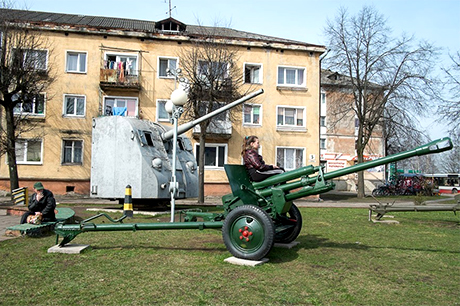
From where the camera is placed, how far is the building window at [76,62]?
1083 inches

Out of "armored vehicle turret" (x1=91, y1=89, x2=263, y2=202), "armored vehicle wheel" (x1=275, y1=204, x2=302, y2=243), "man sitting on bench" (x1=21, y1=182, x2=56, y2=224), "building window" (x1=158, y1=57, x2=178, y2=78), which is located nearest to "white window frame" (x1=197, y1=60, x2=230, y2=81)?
"building window" (x1=158, y1=57, x2=178, y2=78)

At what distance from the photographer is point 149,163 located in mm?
13164

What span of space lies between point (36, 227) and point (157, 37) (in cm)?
2287

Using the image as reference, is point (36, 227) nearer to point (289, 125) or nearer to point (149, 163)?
Result: point (149, 163)

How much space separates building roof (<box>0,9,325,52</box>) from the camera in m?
26.9

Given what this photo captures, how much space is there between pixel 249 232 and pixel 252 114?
24.0 meters

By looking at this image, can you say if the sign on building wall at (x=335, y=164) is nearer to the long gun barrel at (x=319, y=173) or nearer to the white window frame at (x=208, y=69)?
the white window frame at (x=208, y=69)

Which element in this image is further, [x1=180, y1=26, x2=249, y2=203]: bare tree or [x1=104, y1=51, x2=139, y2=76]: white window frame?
[x1=104, y1=51, x2=139, y2=76]: white window frame

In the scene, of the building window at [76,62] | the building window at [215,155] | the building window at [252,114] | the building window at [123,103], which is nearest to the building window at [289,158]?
the building window at [252,114]

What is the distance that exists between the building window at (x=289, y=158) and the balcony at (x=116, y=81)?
10.9 m

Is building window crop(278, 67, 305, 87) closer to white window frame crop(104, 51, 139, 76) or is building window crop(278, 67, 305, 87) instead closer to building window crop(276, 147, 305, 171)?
building window crop(276, 147, 305, 171)

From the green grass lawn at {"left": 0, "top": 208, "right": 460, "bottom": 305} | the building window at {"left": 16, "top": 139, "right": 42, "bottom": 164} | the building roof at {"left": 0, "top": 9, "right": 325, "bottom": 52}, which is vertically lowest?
Result: the green grass lawn at {"left": 0, "top": 208, "right": 460, "bottom": 305}

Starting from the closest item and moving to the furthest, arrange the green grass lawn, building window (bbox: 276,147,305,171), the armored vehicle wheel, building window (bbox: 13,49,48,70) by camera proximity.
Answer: the green grass lawn, the armored vehicle wheel, building window (bbox: 13,49,48,70), building window (bbox: 276,147,305,171)

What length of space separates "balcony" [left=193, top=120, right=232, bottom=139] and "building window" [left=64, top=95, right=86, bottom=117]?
25.4ft
